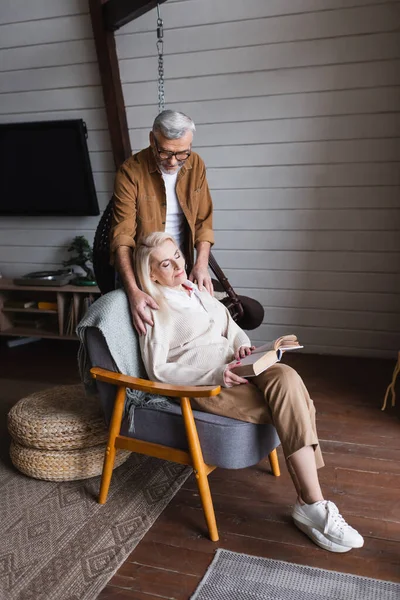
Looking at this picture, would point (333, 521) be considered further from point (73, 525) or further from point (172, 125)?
point (172, 125)

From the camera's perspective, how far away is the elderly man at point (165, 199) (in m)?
2.32

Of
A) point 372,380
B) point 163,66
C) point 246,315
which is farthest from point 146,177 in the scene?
point 372,380

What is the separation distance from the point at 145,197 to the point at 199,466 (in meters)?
1.27

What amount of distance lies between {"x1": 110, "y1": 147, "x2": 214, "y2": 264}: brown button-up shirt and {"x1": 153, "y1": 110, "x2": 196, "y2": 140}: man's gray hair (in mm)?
307

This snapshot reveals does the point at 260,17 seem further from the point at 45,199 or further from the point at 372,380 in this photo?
the point at 372,380

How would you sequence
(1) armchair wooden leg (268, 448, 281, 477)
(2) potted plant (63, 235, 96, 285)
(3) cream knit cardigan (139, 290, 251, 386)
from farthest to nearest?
1. (2) potted plant (63, 235, 96, 285)
2. (1) armchair wooden leg (268, 448, 281, 477)
3. (3) cream knit cardigan (139, 290, 251, 386)

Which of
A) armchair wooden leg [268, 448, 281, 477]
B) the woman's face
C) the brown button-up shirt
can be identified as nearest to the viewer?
the woman's face

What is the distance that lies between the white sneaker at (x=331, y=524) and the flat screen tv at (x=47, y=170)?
9.39 ft

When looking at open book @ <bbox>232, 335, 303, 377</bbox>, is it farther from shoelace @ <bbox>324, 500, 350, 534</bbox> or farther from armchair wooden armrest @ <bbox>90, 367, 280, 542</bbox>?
shoelace @ <bbox>324, 500, 350, 534</bbox>

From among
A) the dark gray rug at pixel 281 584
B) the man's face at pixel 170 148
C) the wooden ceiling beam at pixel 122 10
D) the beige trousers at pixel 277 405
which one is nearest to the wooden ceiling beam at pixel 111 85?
the wooden ceiling beam at pixel 122 10

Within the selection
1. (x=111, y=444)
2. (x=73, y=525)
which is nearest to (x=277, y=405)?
(x=111, y=444)

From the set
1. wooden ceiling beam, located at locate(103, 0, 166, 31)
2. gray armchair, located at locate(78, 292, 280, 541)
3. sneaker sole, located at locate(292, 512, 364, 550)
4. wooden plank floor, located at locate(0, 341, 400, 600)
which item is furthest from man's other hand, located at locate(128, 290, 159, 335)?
wooden ceiling beam, located at locate(103, 0, 166, 31)

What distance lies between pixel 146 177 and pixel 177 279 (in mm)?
630

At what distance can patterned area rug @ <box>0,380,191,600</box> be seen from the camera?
1.83 meters
